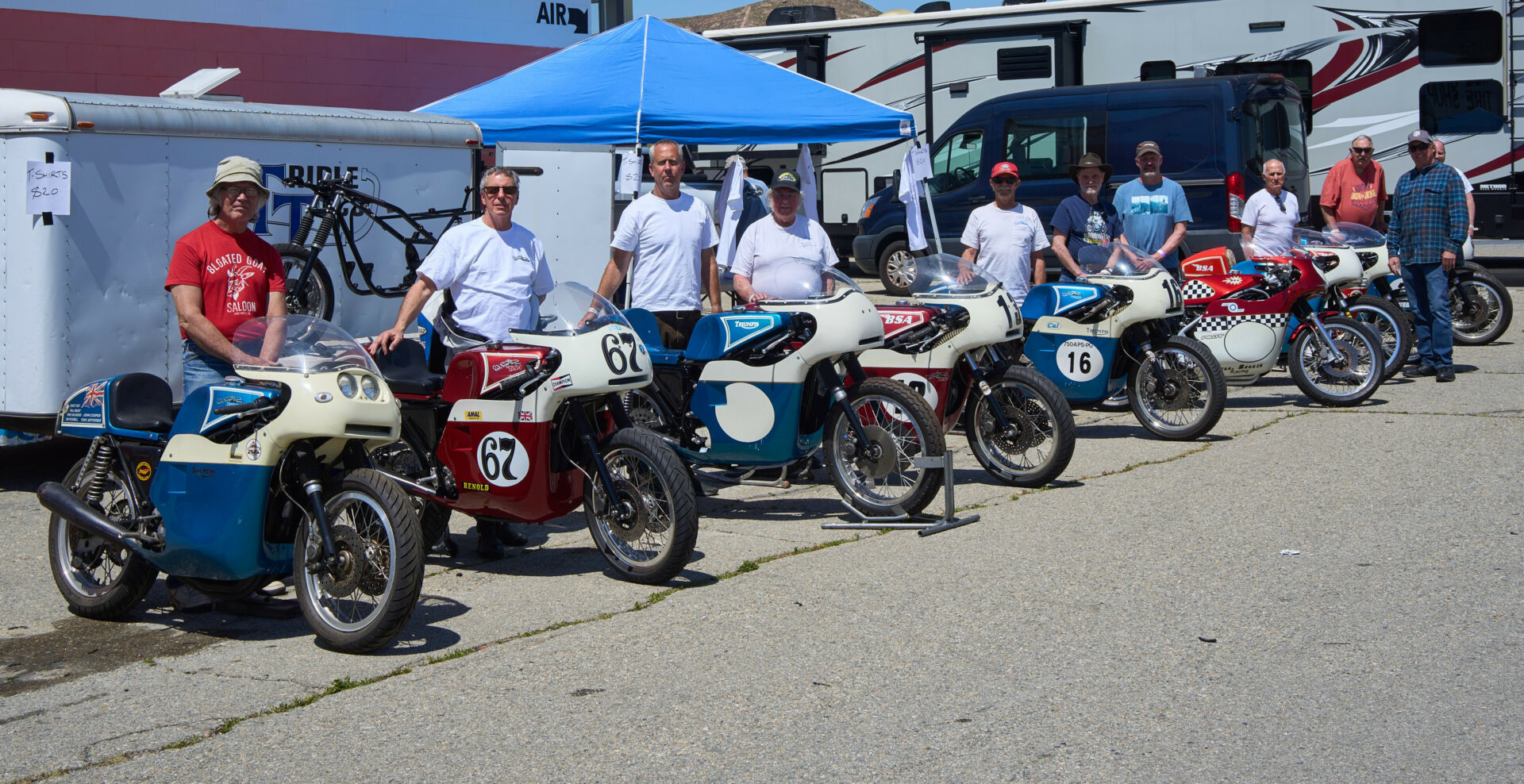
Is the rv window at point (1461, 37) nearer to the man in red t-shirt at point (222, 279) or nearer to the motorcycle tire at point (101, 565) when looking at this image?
the man in red t-shirt at point (222, 279)

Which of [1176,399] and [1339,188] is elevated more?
[1339,188]

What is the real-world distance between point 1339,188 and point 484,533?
33.8 ft

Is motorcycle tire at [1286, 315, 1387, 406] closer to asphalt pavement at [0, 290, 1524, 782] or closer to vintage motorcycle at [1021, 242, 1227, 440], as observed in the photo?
vintage motorcycle at [1021, 242, 1227, 440]

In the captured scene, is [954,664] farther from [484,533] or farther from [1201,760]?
[484,533]

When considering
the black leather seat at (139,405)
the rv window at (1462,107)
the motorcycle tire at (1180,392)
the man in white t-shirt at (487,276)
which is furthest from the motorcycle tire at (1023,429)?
the rv window at (1462,107)

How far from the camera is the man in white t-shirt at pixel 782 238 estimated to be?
822cm

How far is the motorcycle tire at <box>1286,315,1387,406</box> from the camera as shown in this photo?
1065cm

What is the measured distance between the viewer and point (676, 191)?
8.24 m

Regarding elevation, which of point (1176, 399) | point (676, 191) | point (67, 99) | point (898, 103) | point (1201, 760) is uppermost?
point (898, 103)

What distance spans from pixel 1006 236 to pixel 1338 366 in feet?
9.40

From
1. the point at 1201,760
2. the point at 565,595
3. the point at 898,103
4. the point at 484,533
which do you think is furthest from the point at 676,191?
the point at 898,103

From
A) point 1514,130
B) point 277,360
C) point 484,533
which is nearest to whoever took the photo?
point 277,360

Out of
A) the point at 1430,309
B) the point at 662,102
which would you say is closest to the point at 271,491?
the point at 662,102

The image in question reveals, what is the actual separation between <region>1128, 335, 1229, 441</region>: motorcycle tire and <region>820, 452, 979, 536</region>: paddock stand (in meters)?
2.67
